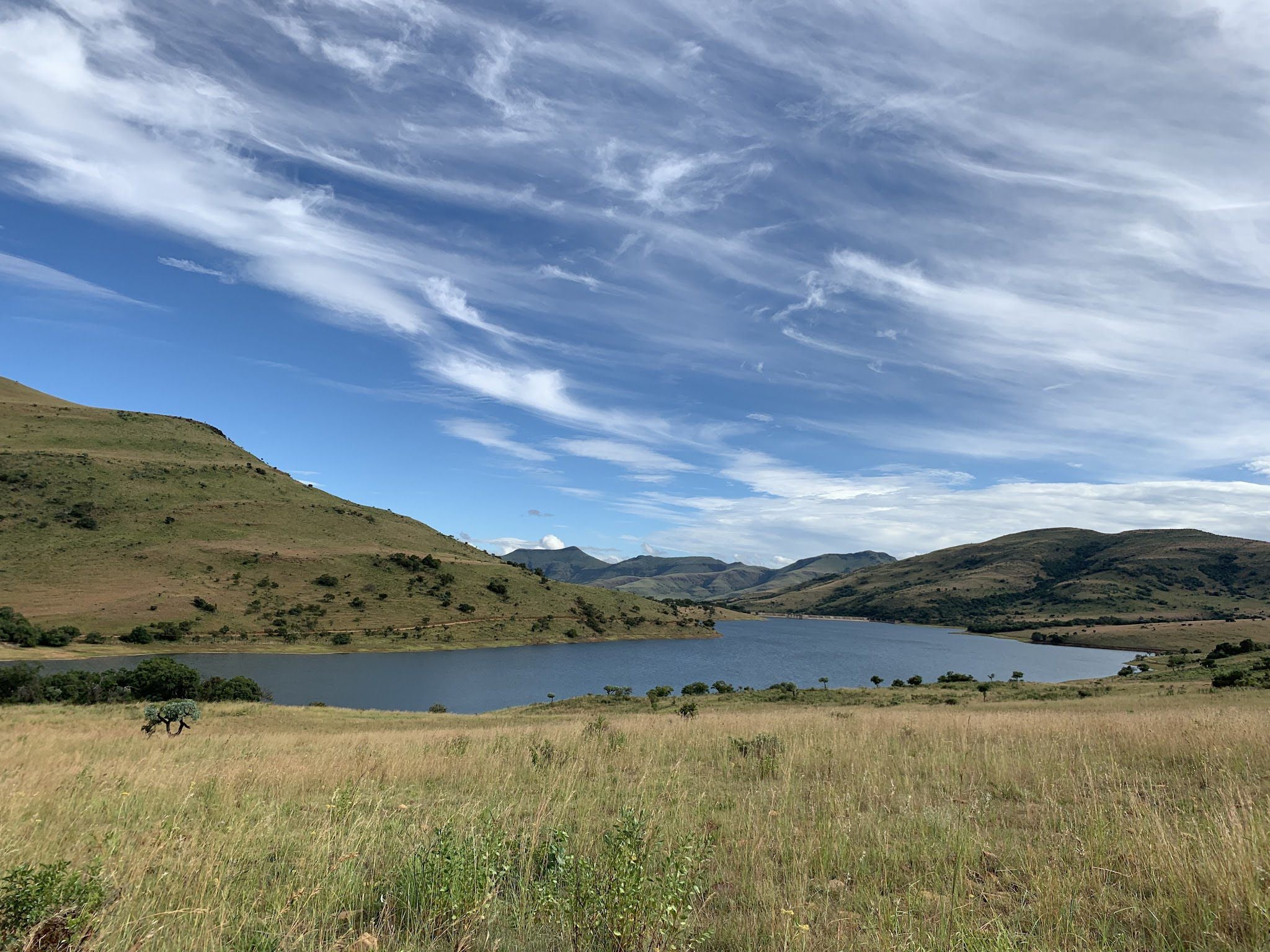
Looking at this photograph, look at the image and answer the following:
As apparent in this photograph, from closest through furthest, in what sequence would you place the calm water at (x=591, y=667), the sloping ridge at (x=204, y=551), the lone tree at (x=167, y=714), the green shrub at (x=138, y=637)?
the lone tree at (x=167, y=714) → the calm water at (x=591, y=667) → the green shrub at (x=138, y=637) → the sloping ridge at (x=204, y=551)

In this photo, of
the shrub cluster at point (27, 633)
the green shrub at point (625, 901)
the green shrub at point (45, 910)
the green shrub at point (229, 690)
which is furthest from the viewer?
the shrub cluster at point (27, 633)

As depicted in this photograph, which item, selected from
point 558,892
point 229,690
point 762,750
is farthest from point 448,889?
point 229,690

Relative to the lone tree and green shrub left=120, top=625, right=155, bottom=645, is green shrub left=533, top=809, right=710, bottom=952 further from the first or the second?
green shrub left=120, top=625, right=155, bottom=645

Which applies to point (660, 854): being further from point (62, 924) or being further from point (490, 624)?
point (490, 624)

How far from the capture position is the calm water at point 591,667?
72500mm

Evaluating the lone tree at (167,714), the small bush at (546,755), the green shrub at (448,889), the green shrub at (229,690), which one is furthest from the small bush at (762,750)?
the green shrub at (229,690)

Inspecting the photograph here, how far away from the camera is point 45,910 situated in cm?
351

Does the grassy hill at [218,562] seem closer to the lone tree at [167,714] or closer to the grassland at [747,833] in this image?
the lone tree at [167,714]

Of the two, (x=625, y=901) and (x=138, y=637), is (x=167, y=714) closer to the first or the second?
(x=625, y=901)

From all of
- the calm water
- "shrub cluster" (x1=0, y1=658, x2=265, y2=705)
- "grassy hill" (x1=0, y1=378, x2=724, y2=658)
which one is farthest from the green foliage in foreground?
"grassy hill" (x1=0, y1=378, x2=724, y2=658)

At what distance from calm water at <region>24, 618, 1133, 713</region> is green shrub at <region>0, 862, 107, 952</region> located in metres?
61.0

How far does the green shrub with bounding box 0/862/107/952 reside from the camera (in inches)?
133

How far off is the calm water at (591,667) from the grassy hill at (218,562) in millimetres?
9447

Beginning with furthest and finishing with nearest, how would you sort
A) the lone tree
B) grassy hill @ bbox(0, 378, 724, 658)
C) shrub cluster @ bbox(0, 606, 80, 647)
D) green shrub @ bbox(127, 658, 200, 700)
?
1. grassy hill @ bbox(0, 378, 724, 658)
2. shrub cluster @ bbox(0, 606, 80, 647)
3. green shrub @ bbox(127, 658, 200, 700)
4. the lone tree
